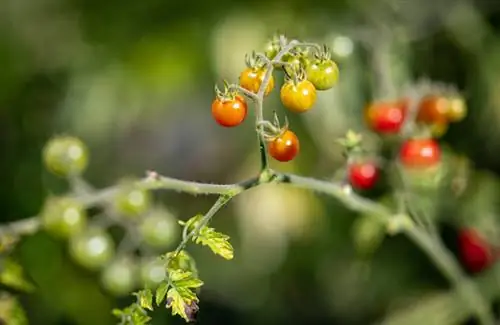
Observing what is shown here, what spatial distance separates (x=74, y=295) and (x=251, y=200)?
0.53 meters

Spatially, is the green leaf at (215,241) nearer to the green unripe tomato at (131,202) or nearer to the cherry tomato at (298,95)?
the cherry tomato at (298,95)

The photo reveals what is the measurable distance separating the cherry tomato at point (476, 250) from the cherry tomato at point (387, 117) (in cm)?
49

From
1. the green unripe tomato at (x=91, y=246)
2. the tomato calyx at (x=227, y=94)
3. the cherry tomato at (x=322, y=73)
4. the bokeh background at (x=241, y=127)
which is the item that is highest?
the bokeh background at (x=241, y=127)

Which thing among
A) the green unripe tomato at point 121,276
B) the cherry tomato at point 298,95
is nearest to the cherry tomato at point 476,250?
the green unripe tomato at point 121,276

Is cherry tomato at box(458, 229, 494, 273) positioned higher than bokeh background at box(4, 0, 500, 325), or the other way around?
bokeh background at box(4, 0, 500, 325)

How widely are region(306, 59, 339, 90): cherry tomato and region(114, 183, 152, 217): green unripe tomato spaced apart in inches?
16.6

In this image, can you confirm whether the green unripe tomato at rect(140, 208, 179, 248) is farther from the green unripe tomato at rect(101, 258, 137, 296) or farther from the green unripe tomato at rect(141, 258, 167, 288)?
the green unripe tomato at rect(141, 258, 167, 288)

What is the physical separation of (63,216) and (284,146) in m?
0.53

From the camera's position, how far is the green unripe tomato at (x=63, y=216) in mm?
1669

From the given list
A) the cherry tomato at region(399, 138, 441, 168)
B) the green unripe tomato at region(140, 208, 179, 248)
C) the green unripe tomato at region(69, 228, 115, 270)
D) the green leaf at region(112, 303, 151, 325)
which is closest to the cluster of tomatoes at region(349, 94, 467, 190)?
the cherry tomato at region(399, 138, 441, 168)

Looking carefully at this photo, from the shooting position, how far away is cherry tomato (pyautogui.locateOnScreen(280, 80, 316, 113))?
4.27ft

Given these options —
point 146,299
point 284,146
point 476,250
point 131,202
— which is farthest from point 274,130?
point 476,250

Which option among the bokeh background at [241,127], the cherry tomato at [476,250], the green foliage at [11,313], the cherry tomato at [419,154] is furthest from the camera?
the bokeh background at [241,127]

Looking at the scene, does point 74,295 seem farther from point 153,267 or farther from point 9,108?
point 153,267
